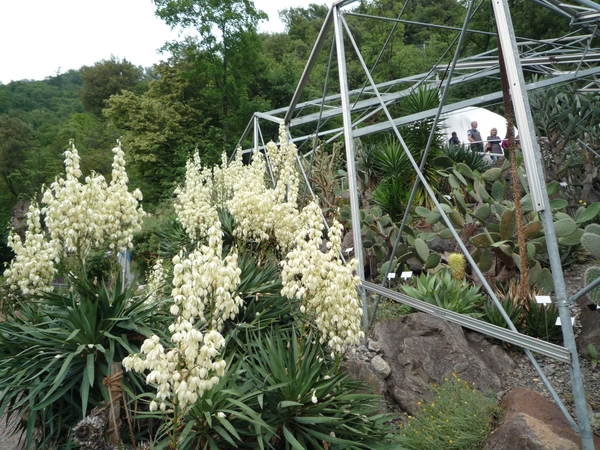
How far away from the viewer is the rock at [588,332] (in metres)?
4.55

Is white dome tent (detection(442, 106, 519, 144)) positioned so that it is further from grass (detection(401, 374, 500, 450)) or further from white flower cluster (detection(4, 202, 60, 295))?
white flower cluster (detection(4, 202, 60, 295))

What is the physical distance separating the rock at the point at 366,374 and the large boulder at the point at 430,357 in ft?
0.54

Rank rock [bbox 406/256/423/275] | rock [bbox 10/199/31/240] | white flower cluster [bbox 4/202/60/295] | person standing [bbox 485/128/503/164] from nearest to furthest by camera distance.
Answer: white flower cluster [bbox 4/202/60/295]
rock [bbox 406/256/423/275]
person standing [bbox 485/128/503/164]
rock [bbox 10/199/31/240]

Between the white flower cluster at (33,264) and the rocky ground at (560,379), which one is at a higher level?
the white flower cluster at (33,264)

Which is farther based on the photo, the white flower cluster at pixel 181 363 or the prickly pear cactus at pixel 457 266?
the prickly pear cactus at pixel 457 266

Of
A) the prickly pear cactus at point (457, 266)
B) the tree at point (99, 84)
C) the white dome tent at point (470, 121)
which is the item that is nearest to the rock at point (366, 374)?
the prickly pear cactus at point (457, 266)

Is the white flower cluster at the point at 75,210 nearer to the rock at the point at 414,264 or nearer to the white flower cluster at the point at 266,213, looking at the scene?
the white flower cluster at the point at 266,213

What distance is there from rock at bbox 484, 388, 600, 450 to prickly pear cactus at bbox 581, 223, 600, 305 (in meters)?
1.11

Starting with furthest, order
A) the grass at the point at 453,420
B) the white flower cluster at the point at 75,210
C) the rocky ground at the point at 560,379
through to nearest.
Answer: the white flower cluster at the point at 75,210 → the rocky ground at the point at 560,379 → the grass at the point at 453,420

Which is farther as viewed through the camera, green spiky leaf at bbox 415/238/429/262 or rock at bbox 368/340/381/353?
green spiky leaf at bbox 415/238/429/262

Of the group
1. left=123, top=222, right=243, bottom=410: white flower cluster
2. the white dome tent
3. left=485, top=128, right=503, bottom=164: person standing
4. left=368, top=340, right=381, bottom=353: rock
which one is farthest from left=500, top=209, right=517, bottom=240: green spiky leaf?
the white dome tent

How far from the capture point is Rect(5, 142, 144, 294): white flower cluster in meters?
4.16

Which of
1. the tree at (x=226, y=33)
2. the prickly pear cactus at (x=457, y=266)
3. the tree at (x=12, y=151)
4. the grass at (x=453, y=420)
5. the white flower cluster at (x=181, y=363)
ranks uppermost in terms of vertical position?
the tree at (x=226, y=33)

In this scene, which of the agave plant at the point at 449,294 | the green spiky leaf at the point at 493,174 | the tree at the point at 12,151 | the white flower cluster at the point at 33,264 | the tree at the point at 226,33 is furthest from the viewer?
the tree at the point at 12,151
